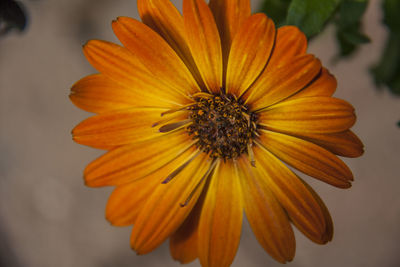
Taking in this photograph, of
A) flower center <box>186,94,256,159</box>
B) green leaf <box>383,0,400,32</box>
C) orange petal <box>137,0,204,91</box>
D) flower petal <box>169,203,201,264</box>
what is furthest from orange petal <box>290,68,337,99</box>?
green leaf <box>383,0,400,32</box>

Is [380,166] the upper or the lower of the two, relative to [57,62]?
lower

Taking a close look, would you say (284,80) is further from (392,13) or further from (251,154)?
(392,13)

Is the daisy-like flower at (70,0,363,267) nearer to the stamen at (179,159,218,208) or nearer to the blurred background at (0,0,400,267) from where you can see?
the stamen at (179,159,218,208)

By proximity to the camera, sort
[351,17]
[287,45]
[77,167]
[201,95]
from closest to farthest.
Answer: [287,45], [201,95], [351,17], [77,167]

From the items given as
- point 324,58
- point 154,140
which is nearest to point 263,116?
point 154,140

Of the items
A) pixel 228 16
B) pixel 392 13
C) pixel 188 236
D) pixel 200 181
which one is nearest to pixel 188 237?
pixel 188 236

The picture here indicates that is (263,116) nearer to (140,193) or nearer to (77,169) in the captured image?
(140,193)

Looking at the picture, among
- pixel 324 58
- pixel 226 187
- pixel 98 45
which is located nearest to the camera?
pixel 98 45

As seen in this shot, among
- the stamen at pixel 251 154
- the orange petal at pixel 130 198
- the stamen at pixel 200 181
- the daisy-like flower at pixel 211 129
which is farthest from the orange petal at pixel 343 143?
the orange petal at pixel 130 198
